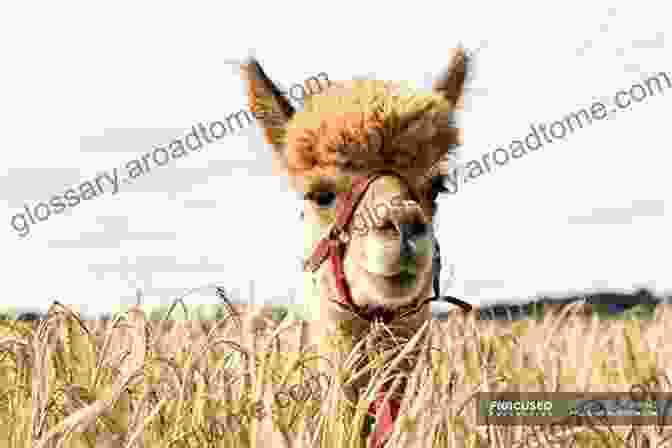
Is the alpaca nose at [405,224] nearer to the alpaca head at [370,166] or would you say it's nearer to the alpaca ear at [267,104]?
the alpaca head at [370,166]

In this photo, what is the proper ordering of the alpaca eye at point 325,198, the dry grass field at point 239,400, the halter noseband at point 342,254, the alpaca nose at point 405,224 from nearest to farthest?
the dry grass field at point 239,400 < the alpaca nose at point 405,224 < the halter noseband at point 342,254 < the alpaca eye at point 325,198

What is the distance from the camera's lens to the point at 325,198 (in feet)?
16.8

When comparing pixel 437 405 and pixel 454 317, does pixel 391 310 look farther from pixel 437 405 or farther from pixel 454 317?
pixel 437 405

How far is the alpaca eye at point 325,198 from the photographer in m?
5.09

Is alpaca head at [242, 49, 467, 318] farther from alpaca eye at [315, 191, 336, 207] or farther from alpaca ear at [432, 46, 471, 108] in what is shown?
alpaca ear at [432, 46, 471, 108]

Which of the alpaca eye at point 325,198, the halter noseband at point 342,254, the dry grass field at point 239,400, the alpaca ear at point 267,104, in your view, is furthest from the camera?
the alpaca ear at point 267,104

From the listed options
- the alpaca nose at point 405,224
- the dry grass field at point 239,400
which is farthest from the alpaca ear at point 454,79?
the dry grass field at point 239,400

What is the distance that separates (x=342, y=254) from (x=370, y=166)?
0.54m

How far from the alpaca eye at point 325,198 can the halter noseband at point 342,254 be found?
0.13 ft

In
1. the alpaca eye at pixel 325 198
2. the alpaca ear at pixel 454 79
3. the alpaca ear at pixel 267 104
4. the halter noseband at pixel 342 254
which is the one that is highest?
the alpaca ear at pixel 454 79

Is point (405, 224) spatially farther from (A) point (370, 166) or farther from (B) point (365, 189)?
(A) point (370, 166)

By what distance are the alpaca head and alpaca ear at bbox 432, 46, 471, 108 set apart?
251 mm

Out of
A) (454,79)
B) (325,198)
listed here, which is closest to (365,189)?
(325,198)

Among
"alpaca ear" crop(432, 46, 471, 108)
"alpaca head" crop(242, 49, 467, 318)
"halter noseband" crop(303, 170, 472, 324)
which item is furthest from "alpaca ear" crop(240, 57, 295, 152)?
"alpaca ear" crop(432, 46, 471, 108)
